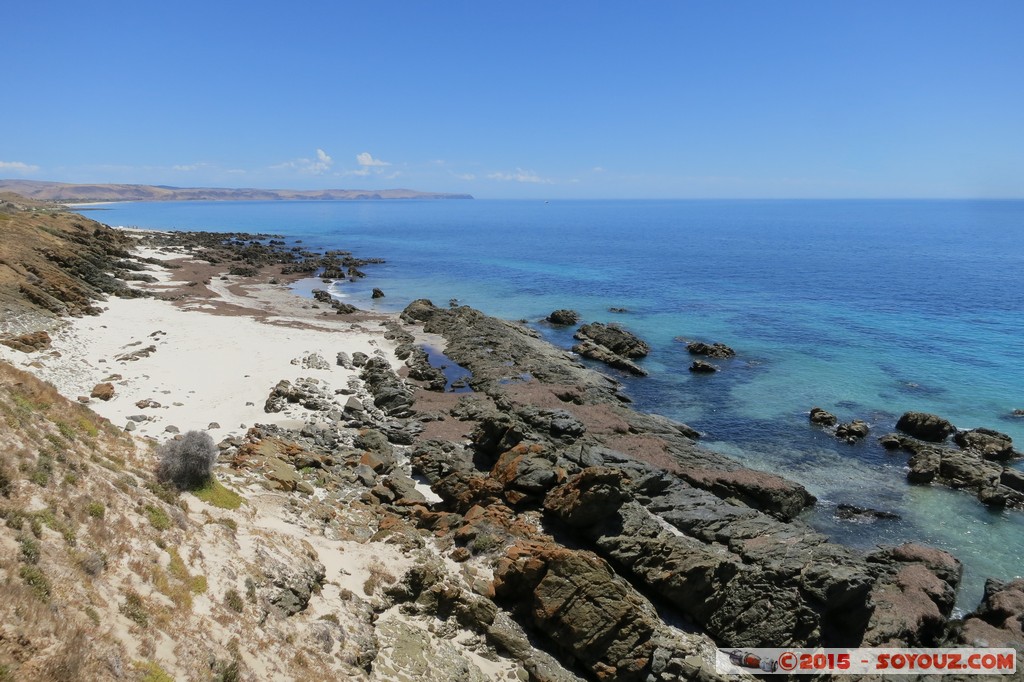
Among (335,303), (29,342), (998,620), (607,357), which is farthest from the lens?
(335,303)

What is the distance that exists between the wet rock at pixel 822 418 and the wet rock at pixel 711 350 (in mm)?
13458

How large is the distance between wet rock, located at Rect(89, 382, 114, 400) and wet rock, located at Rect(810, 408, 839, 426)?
38875 mm

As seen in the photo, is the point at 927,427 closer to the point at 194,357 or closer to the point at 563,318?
the point at 563,318

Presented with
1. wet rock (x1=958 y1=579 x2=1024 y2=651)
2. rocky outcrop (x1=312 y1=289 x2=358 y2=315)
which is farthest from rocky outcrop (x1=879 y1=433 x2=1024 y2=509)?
rocky outcrop (x1=312 y1=289 x2=358 y2=315)

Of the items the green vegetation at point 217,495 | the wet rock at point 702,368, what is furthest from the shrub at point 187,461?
the wet rock at point 702,368

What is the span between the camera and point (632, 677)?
1497cm

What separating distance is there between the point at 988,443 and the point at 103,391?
46243 millimetres

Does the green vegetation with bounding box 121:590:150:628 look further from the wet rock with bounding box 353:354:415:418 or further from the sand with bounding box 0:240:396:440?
the wet rock with bounding box 353:354:415:418

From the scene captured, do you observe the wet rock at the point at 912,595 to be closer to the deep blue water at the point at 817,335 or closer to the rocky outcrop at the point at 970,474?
the deep blue water at the point at 817,335

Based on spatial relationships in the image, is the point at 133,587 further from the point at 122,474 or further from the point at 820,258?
the point at 820,258

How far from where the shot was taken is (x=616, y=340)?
49844mm

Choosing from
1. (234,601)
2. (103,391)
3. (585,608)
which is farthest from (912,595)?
(103,391)

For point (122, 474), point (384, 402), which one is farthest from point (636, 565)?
point (384, 402)

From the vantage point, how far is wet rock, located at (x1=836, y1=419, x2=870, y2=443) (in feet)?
106
